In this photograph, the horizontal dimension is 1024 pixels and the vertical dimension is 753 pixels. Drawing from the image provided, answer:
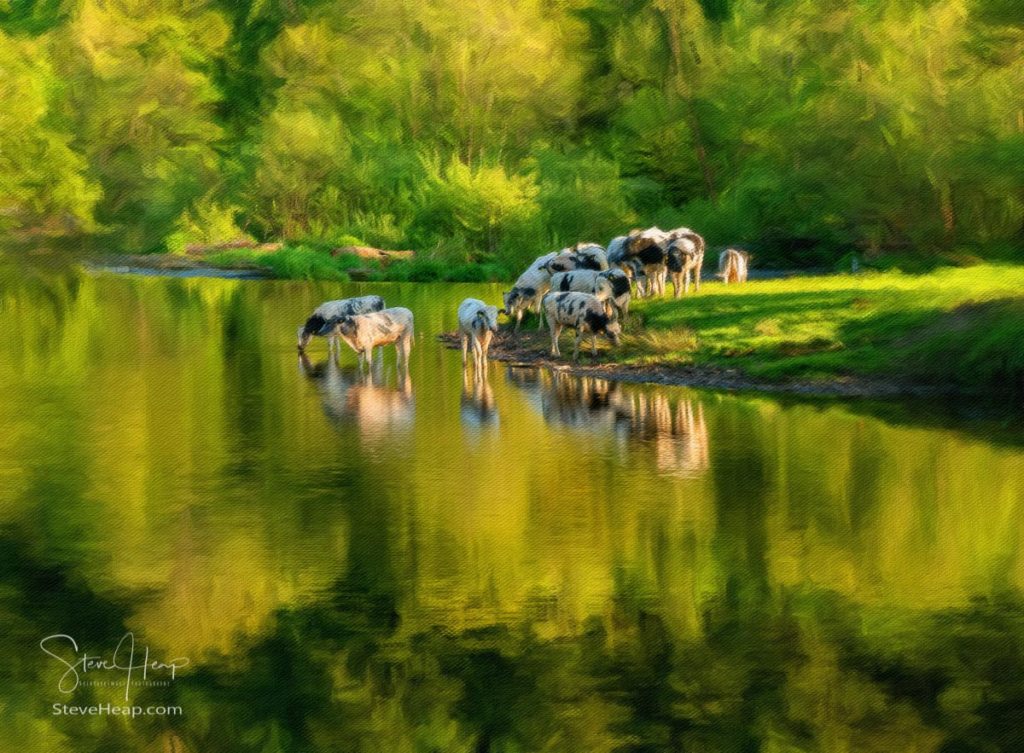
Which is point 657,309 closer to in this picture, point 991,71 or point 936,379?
point 936,379

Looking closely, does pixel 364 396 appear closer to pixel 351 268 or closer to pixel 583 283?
pixel 583 283

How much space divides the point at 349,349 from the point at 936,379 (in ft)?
42.1

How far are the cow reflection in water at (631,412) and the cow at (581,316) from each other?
117 centimetres

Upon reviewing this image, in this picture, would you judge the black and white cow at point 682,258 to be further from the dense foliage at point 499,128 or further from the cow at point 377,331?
the dense foliage at point 499,128

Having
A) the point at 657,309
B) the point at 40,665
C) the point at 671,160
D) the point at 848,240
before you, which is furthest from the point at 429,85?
the point at 40,665

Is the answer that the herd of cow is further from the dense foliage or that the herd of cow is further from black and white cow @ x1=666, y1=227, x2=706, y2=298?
the dense foliage

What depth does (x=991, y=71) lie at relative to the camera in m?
38.1

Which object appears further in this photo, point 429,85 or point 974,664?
point 429,85

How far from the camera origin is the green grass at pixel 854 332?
1026 inches

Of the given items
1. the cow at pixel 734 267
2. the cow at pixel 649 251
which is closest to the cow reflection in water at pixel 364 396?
the cow at pixel 649 251
